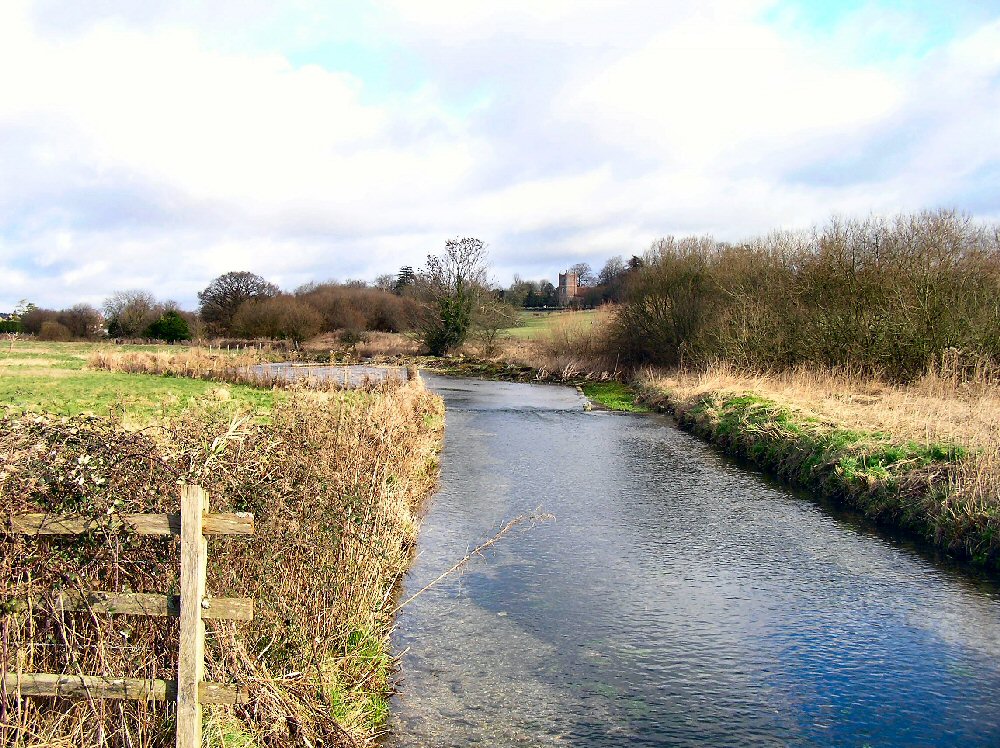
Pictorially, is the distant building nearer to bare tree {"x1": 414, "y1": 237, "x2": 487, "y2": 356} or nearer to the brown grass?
bare tree {"x1": 414, "y1": 237, "x2": 487, "y2": 356}

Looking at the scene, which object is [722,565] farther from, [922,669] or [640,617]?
[922,669]

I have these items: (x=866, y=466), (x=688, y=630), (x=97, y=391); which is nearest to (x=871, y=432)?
(x=866, y=466)

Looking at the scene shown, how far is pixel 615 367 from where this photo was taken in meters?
37.8

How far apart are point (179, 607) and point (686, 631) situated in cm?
538

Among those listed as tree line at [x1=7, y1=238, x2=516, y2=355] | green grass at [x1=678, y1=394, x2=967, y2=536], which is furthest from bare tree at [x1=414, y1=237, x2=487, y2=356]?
green grass at [x1=678, y1=394, x2=967, y2=536]

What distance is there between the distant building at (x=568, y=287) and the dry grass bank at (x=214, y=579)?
7494 cm

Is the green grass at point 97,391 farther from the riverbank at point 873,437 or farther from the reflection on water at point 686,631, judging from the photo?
the riverbank at point 873,437

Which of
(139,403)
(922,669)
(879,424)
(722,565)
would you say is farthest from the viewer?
(139,403)

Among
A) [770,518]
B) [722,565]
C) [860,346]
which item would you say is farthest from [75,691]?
[860,346]

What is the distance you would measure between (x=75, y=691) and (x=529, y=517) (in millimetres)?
8485

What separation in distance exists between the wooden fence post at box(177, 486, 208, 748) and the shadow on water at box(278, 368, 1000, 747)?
2.12 m

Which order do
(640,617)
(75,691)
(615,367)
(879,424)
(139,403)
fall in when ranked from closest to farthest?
(75,691)
(640,617)
(879,424)
(139,403)
(615,367)

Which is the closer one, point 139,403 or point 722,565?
point 722,565

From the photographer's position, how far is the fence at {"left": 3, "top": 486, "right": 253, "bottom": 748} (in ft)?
13.1
